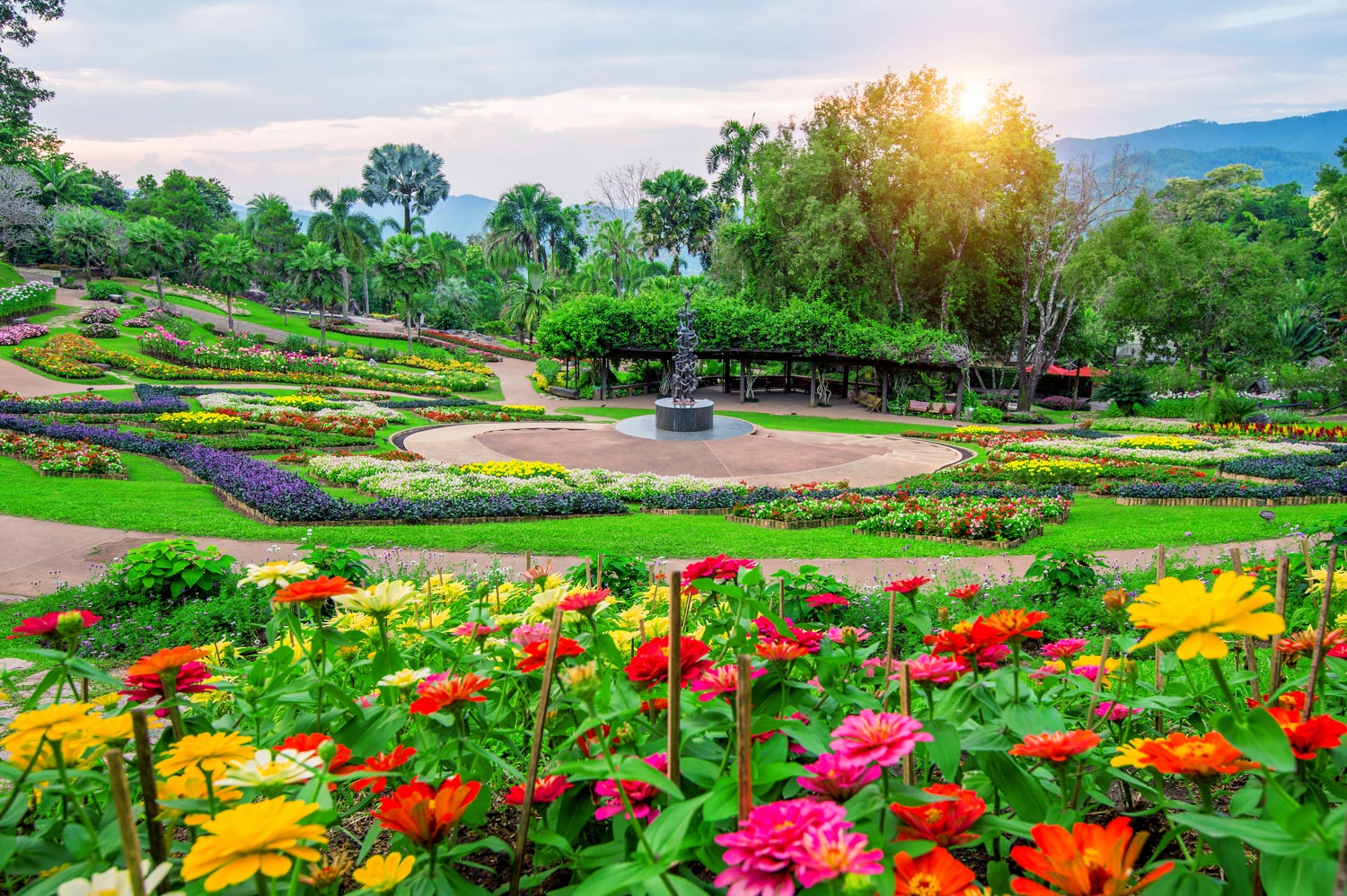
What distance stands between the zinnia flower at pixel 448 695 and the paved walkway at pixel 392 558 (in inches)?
242

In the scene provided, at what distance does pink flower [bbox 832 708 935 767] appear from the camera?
1246mm

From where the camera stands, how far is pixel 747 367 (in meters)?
32.3

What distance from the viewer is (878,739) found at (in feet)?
4.25

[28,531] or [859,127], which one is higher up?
[859,127]

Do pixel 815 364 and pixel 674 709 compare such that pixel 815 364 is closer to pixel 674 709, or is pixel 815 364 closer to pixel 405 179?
pixel 674 709

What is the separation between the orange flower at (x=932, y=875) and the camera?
125 centimetres

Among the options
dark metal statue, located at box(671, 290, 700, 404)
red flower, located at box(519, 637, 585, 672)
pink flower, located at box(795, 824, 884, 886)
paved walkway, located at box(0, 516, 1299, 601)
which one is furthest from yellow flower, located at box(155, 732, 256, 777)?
dark metal statue, located at box(671, 290, 700, 404)

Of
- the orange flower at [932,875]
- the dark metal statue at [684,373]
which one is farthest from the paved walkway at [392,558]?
the dark metal statue at [684,373]

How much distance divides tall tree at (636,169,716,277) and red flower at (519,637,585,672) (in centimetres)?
4970

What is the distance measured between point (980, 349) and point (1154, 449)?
19.5 meters

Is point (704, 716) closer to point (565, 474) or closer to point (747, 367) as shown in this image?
point (565, 474)

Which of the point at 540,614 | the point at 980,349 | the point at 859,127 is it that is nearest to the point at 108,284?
the point at 859,127

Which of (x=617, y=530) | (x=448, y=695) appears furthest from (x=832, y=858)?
(x=617, y=530)

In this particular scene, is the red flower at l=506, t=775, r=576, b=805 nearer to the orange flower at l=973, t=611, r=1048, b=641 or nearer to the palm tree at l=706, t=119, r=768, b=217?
the orange flower at l=973, t=611, r=1048, b=641
